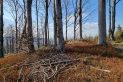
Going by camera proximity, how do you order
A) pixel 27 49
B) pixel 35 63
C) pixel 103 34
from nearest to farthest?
1. pixel 35 63
2. pixel 27 49
3. pixel 103 34

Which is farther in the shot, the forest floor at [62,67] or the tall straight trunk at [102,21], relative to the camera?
the tall straight trunk at [102,21]

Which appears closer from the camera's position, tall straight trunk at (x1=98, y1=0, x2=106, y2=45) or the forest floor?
the forest floor

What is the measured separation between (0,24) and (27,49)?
10.0 metres

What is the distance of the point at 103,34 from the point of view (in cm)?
1873

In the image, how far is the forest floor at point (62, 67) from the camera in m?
10.7

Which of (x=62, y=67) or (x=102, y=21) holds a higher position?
(x=102, y=21)

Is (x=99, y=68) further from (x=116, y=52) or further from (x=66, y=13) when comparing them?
(x=66, y=13)

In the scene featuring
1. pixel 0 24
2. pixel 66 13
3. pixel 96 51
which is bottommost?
pixel 96 51

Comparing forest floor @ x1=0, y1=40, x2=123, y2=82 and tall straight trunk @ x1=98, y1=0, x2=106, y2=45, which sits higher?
tall straight trunk @ x1=98, y1=0, x2=106, y2=45

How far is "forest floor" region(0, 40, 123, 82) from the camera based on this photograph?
1073cm

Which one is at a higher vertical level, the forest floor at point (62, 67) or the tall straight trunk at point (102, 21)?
the tall straight trunk at point (102, 21)

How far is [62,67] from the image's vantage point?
11711 mm

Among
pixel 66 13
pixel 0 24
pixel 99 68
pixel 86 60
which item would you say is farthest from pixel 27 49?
pixel 66 13

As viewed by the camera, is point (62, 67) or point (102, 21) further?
point (102, 21)
